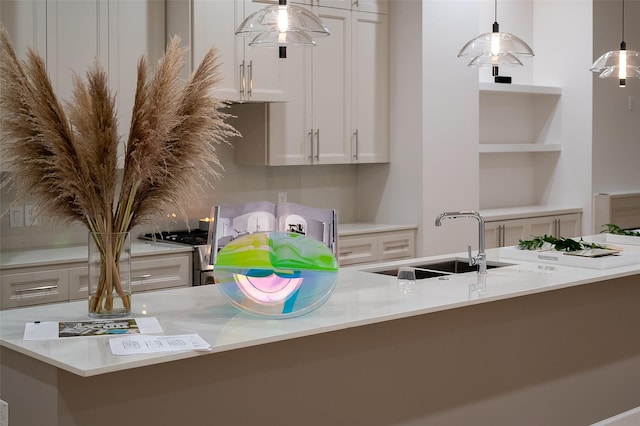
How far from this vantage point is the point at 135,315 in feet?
9.16

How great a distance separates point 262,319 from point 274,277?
140mm

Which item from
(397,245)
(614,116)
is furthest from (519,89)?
(397,245)

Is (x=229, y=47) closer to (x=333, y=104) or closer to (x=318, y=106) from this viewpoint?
(x=318, y=106)

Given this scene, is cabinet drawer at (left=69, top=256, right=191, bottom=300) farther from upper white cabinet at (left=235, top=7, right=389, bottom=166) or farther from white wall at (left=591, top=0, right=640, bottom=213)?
white wall at (left=591, top=0, right=640, bottom=213)

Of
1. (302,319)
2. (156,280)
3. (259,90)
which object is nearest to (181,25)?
(259,90)

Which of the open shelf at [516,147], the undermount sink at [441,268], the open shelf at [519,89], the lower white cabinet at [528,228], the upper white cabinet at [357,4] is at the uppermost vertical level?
the upper white cabinet at [357,4]

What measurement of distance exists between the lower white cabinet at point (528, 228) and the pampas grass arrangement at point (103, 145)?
3.74 metres

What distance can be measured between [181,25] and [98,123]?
237cm

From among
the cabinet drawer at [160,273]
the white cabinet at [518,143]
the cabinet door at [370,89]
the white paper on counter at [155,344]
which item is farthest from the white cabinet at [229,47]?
the white paper on counter at [155,344]

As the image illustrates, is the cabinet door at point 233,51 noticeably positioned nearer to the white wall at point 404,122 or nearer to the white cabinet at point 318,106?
the white cabinet at point 318,106

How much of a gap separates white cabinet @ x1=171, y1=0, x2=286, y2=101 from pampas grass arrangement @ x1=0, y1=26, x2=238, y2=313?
6.67 feet

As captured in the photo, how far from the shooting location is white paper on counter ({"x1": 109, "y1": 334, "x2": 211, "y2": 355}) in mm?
2287

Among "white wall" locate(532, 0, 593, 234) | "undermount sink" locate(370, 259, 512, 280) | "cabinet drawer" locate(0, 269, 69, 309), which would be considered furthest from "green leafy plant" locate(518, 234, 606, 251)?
"white wall" locate(532, 0, 593, 234)

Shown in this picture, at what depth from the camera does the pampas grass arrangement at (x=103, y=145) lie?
2541 millimetres
